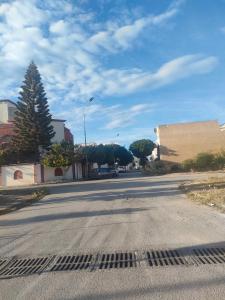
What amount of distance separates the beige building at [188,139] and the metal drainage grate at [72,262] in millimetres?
73096

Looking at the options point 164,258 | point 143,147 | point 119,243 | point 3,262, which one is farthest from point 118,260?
point 143,147

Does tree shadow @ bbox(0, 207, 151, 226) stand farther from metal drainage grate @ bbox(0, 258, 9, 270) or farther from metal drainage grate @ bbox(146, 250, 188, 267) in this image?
metal drainage grate @ bbox(146, 250, 188, 267)

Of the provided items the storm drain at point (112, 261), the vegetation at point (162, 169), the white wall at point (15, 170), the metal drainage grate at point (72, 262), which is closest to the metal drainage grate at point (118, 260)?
the storm drain at point (112, 261)

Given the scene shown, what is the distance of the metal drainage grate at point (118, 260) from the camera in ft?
26.0

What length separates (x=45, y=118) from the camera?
7019 cm

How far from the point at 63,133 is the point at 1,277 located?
83.4 m

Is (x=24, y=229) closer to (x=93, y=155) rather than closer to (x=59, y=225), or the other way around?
(x=59, y=225)

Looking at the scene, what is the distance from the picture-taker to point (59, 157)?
207ft

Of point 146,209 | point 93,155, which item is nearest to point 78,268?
point 146,209

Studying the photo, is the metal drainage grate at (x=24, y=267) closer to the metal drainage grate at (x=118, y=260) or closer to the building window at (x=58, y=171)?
the metal drainage grate at (x=118, y=260)

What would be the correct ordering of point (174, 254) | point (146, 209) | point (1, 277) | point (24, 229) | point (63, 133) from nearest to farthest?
point (1, 277) < point (174, 254) < point (24, 229) < point (146, 209) < point (63, 133)

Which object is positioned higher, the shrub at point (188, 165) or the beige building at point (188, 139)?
the beige building at point (188, 139)

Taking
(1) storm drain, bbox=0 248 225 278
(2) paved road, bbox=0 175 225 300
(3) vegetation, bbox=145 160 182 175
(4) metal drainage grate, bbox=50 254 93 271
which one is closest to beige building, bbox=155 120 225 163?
(3) vegetation, bbox=145 160 182 175

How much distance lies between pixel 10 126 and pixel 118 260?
72.7 m
